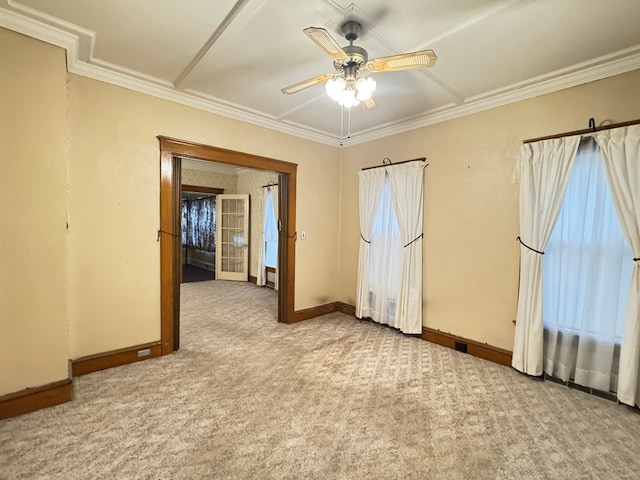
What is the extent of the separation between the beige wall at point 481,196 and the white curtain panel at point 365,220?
1.59 feet

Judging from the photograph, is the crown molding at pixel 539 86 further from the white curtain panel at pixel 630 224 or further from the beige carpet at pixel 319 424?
the beige carpet at pixel 319 424

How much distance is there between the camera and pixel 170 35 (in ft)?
7.22

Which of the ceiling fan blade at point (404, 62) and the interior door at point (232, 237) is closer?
the ceiling fan blade at point (404, 62)

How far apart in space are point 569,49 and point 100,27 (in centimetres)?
341

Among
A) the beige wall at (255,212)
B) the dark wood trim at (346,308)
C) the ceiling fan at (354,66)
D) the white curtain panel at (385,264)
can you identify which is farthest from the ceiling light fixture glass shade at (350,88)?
the beige wall at (255,212)

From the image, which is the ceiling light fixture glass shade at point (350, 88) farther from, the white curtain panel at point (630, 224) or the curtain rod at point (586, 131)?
the white curtain panel at point (630, 224)

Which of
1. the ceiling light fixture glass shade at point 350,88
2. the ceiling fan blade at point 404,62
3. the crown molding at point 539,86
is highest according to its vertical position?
the crown molding at point 539,86

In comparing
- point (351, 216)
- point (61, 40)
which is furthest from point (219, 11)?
point (351, 216)

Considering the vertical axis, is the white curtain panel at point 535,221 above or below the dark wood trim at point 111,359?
above

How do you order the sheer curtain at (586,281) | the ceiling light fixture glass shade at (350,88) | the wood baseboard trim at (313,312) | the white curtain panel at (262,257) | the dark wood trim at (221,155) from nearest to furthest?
the ceiling light fixture glass shade at (350,88) → the sheer curtain at (586,281) → the dark wood trim at (221,155) → the wood baseboard trim at (313,312) → the white curtain panel at (262,257)

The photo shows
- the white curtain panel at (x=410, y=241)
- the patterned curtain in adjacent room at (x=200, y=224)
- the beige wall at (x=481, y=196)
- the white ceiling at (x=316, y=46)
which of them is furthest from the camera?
the patterned curtain in adjacent room at (x=200, y=224)

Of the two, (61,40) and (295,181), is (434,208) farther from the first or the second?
(61,40)

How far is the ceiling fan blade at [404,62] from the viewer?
5.94 ft

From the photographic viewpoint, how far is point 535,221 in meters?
2.80
